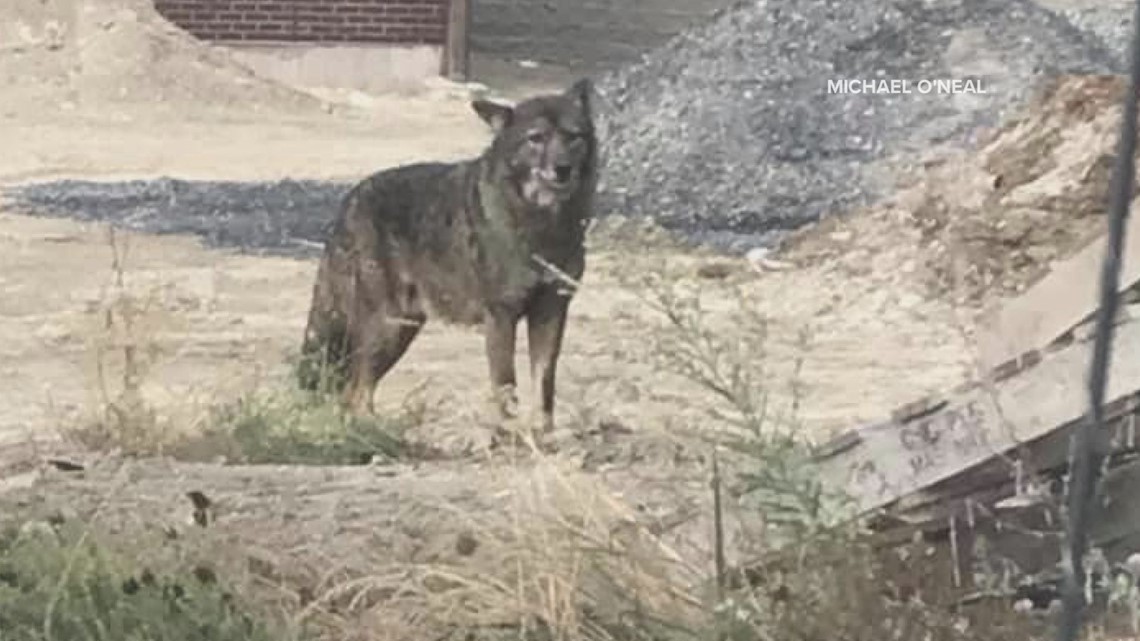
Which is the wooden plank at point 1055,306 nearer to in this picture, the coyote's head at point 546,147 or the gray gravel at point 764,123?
the coyote's head at point 546,147

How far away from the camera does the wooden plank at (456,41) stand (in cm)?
3547

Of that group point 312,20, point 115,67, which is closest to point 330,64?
point 312,20

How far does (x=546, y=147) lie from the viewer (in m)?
12.5

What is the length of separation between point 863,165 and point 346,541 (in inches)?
680

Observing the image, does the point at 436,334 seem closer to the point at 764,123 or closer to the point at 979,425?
the point at 764,123

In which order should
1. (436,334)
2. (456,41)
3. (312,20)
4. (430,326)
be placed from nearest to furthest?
(430,326)
(436,334)
(312,20)
(456,41)

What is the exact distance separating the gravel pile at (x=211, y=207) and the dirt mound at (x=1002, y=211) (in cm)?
395

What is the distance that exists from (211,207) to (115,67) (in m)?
8.57

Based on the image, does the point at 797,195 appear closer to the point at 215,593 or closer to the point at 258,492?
the point at 258,492

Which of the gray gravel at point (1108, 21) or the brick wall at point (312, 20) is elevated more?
the gray gravel at point (1108, 21)

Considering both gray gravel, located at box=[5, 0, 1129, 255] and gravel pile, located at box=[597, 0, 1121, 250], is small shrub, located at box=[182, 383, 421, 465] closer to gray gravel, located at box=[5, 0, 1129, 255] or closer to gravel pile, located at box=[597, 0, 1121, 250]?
gray gravel, located at box=[5, 0, 1129, 255]

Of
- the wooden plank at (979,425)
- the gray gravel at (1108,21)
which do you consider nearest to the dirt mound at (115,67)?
the gray gravel at (1108,21)

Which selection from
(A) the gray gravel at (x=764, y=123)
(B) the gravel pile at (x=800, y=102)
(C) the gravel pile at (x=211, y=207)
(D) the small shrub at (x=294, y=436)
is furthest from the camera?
(B) the gravel pile at (x=800, y=102)

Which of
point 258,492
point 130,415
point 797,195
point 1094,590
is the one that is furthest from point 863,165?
point 1094,590
